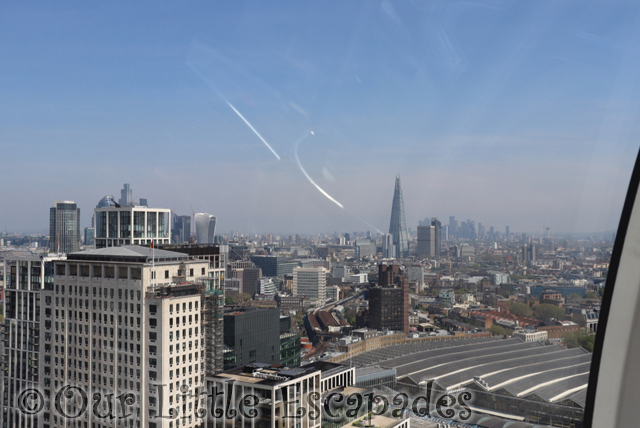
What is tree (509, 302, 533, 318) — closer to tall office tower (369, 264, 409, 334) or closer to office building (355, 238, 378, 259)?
office building (355, 238, 378, 259)

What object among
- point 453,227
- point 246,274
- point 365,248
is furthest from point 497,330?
point 246,274

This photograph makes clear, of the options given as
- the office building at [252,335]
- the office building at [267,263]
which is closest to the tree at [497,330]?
the office building at [252,335]

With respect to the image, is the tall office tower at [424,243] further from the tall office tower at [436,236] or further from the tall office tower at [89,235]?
the tall office tower at [89,235]

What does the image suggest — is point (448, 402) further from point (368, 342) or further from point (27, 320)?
point (27, 320)

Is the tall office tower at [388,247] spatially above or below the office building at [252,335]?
above

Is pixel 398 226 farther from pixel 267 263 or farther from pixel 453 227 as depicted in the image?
pixel 267 263

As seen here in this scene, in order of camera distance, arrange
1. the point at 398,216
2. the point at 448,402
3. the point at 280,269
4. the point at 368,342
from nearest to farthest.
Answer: the point at 448,402 → the point at 398,216 → the point at 368,342 → the point at 280,269

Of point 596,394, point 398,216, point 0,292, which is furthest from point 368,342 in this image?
point 596,394
